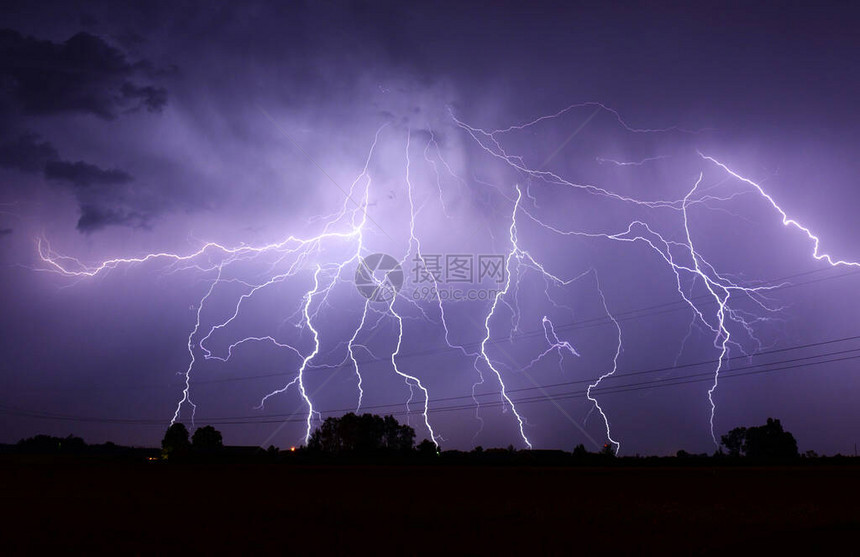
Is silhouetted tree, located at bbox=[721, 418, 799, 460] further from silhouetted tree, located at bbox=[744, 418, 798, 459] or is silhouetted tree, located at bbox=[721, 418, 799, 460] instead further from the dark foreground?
the dark foreground

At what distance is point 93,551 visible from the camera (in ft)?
27.5

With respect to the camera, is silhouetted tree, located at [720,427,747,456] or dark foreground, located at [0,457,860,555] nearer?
dark foreground, located at [0,457,860,555]

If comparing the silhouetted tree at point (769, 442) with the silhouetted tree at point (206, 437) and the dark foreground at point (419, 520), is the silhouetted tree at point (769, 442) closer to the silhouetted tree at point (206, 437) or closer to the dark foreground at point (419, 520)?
the dark foreground at point (419, 520)

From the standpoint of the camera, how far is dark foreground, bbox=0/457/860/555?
9.09 meters

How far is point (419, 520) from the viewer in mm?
11594

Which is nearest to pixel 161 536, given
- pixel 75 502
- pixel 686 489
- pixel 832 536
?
pixel 75 502

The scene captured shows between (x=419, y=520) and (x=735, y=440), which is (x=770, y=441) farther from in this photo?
(x=419, y=520)

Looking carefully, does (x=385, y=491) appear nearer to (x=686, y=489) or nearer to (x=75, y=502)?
(x=75, y=502)

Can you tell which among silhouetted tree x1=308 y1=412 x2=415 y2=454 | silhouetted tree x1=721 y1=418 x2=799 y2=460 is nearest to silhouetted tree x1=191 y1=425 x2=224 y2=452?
silhouetted tree x1=308 y1=412 x2=415 y2=454

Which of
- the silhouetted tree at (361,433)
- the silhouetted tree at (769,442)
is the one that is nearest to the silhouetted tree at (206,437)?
the silhouetted tree at (361,433)

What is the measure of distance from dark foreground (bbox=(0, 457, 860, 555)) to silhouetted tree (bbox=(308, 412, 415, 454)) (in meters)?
50.1

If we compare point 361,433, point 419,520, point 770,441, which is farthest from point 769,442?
point 419,520

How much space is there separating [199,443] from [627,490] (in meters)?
74.1

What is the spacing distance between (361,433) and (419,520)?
194 feet
